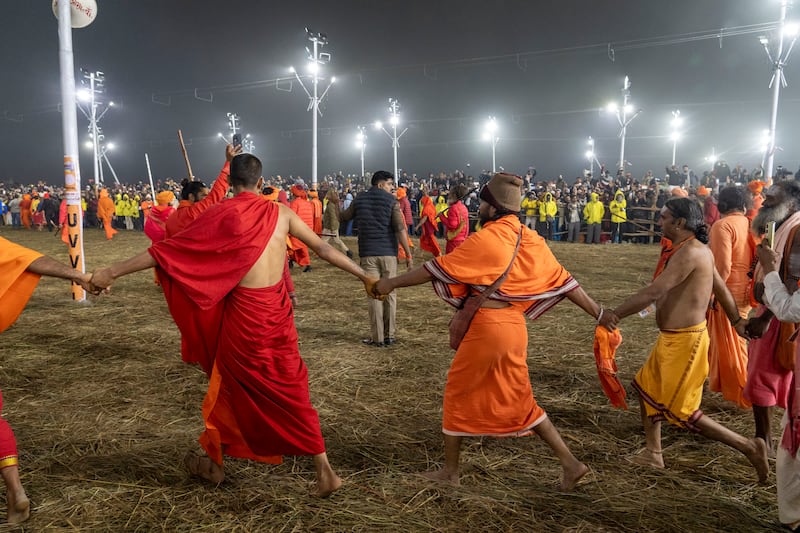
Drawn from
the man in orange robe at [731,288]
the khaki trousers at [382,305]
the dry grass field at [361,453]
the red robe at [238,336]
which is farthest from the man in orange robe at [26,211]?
the man in orange robe at [731,288]

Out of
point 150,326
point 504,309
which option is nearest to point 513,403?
point 504,309

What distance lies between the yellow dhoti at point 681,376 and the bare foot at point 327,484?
209 cm

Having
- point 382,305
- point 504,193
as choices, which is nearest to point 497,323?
point 504,193

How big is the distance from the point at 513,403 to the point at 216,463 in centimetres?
180

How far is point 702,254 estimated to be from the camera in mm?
3441

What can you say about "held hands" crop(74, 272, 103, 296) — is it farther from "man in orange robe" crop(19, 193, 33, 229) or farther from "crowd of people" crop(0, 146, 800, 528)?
"man in orange robe" crop(19, 193, 33, 229)

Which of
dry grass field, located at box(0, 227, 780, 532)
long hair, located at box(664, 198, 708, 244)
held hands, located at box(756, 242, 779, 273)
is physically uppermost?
long hair, located at box(664, 198, 708, 244)

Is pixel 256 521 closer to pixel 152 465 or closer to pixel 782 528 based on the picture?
pixel 152 465

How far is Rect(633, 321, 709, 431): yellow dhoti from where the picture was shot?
342 centimetres

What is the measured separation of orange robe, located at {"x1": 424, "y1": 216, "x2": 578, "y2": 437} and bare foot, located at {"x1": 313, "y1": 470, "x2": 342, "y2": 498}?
0.73 m

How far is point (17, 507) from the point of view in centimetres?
287

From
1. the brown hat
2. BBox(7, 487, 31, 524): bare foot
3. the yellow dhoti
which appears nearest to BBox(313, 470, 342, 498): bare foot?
BBox(7, 487, 31, 524): bare foot

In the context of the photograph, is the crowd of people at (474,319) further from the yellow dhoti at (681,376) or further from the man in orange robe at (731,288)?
the man in orange robe at (731,288)

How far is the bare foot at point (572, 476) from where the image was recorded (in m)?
3.21
